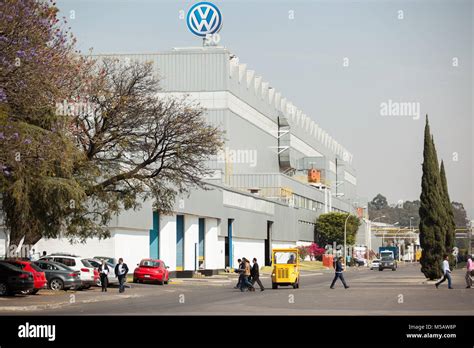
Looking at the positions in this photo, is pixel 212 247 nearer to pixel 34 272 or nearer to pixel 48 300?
pixel 34 272

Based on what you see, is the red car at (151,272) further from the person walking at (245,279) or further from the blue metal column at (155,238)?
the blue metal column at (155,238)

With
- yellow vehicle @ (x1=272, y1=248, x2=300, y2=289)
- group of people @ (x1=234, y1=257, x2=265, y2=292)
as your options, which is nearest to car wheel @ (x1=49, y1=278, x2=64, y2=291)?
group of people @ (x1=234, y1=257, x2=265, y2=292)

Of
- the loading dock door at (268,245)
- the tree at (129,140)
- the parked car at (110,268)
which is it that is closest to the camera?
the tree at (129,140)

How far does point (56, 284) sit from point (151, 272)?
1289 cm

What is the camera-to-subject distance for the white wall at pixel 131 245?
59.0 meters

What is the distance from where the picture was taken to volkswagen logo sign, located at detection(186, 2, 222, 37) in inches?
3770

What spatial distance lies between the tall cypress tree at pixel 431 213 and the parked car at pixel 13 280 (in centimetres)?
2535

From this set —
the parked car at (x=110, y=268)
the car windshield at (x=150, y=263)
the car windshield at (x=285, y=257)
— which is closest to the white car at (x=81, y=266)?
the parked car at (x=110, y=268)

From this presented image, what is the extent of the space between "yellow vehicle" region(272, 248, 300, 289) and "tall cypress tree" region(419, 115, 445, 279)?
8.77m

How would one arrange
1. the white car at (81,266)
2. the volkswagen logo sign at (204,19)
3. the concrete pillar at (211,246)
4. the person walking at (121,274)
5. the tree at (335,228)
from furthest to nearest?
the tree at (335,228) → the volkswagen logo sign at (204,19) → the concrete pillar at (211,246) → the white car at (81,266) → the person walking at (121,274)
